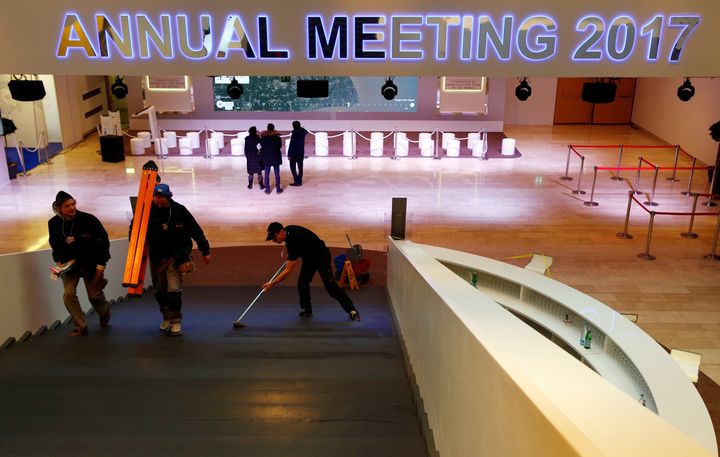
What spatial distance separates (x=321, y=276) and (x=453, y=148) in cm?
1005

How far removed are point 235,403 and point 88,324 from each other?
2.86m

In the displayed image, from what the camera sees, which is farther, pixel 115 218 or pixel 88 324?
pixel 115 218

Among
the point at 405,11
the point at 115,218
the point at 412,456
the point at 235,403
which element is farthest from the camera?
the point at 115,218

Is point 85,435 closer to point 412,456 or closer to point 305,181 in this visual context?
point 412,456

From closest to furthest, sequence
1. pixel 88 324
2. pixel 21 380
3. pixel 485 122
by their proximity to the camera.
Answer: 1. pixel 21 380
2. pixel 88 324
3. pixel 485 122

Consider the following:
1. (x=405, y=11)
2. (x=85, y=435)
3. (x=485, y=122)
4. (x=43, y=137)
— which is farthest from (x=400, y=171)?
(x=85, y=435)

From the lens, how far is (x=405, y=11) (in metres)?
8.00

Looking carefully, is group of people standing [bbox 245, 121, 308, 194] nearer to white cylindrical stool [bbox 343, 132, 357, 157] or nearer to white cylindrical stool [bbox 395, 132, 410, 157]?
white cylindrical stool [bbox 343, 132, 357, 157]

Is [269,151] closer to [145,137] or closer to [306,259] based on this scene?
[145,137]

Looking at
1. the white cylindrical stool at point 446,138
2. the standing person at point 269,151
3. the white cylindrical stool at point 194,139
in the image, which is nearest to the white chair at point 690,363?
the standing person at point 269,151

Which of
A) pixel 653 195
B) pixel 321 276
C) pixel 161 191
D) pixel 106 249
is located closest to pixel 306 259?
pixel 321 276

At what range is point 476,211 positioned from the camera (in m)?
12.3

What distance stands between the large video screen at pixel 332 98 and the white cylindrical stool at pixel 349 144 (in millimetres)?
2750

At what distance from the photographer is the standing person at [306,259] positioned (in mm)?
6551
